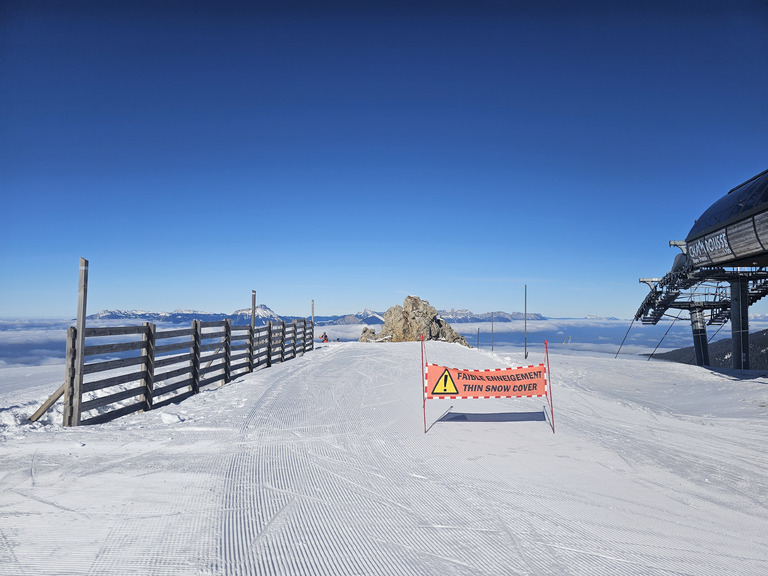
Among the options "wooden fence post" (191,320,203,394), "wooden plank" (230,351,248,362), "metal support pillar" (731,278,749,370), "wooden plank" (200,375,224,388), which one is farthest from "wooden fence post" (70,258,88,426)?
"metal support pillar" (731,278,749,370)

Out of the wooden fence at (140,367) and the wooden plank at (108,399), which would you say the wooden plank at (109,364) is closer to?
the wooden fence at (140,367)

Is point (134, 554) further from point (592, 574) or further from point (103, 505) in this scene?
point (592, 574)

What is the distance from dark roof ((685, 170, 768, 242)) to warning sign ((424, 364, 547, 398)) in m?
14.7

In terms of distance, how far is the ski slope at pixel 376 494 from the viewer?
3.73m

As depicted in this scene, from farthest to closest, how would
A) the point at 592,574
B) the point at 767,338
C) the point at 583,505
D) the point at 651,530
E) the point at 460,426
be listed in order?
the point at 767,338, the point at 460,426, the point at 583,505, the point at 651,530, the point at 592,574

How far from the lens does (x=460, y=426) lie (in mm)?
8836

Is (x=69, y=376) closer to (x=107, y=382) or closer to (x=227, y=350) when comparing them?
(x=107, y=382)

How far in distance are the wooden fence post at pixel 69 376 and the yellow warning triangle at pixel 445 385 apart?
6059mm

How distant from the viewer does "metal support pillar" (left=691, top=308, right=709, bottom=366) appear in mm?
30375

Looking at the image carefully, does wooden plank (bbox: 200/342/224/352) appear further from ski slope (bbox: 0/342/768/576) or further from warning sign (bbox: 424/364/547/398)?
warning sign (bbox: 424/364/547/398)

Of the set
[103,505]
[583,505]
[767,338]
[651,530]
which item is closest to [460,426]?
[583,505]

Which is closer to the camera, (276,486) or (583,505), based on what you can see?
(583,505)

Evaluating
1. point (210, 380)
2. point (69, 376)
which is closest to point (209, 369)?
point (210, 380)

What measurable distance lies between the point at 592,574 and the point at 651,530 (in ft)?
4.11
